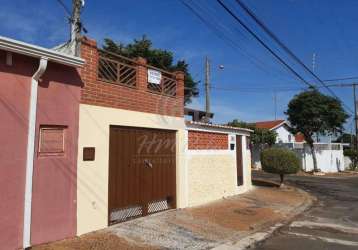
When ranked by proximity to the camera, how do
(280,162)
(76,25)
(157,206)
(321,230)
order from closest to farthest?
(76,25), (321,230), (157,206), (280,162)

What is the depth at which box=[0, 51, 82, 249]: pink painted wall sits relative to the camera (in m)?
6.45

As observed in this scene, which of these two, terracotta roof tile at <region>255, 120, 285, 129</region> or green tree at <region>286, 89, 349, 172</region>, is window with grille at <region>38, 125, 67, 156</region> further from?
terracotta roof tile at <region>255, 120, 285, 129</region>

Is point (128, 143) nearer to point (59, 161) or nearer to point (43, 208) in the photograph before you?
point (59, 161)

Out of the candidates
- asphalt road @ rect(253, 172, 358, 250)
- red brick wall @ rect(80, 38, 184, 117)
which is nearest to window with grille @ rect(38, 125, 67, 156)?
red brick wall @ rect(80, 38, 184, 117)

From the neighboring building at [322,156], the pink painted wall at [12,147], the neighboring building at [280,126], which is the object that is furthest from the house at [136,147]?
the neighboring building at [280,126]

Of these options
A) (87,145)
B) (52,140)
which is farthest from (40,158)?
(87,145)

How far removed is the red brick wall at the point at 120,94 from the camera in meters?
8.32

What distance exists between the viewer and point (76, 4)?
28.5 feet

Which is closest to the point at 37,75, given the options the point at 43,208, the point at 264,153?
the point at 43,208

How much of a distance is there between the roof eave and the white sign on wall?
9.47 ft

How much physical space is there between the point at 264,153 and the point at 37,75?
45.1 feet

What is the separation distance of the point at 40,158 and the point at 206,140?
677 cm

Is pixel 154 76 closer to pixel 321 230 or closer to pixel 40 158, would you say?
pixel 40 158

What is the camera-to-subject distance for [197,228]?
29.8ft
